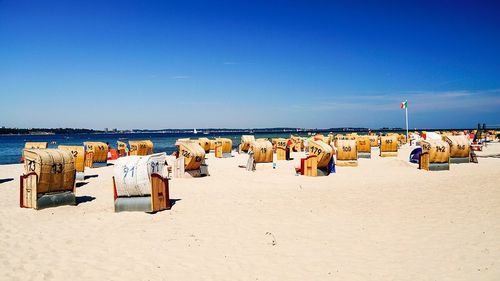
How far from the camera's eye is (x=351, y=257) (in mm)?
8328

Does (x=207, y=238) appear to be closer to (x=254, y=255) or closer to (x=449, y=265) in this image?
(x=254, y=255)

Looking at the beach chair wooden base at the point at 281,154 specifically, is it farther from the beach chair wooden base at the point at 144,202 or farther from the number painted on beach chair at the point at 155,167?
the beach chair wooden base at the point at 144,202

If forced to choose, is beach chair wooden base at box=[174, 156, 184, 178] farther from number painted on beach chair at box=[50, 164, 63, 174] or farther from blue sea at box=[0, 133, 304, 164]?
blue sea at box=[0, 133, 304, 164]

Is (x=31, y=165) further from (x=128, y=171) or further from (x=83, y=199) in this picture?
(x=128, y=171)

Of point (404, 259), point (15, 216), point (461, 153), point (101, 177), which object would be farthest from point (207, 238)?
point (461, 153)

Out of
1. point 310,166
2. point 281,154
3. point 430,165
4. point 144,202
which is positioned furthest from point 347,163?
point 144,202

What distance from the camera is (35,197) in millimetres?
12930

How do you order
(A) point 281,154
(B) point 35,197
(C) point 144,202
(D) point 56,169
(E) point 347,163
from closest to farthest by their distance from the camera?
1. (C) point 144,202
2. (B) point 35,197
3. (D) point 56,169
4. (E) point 347,163
5. (A) point 281,154

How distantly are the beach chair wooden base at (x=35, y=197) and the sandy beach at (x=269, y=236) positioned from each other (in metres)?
0.31

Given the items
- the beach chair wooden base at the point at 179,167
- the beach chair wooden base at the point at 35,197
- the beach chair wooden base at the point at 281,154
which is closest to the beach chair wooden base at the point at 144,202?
the beach chair wooden base at the point at 35,197

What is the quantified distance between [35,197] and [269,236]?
8402 mm

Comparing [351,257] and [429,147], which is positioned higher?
[429,147]

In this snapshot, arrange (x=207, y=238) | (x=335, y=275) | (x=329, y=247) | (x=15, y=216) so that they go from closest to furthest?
1. (x=335, y=275)
2. (x=329, y=247)
3. (x=207, y=238)
4. (x=15, y=216)

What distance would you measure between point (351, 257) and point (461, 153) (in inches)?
879
